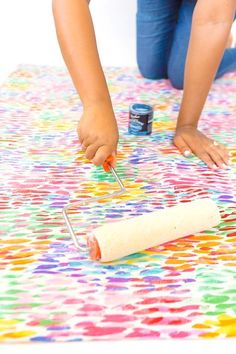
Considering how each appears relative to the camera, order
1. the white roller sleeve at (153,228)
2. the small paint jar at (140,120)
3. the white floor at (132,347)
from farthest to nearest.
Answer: the small paint jar at (140,120)
the white roller sleeve at (153,228)
the white floor at (132,347)

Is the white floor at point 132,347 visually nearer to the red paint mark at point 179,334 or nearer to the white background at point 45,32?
the red paint mark at point 179,334

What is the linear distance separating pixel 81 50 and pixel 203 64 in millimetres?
330

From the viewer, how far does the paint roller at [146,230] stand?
73 cm

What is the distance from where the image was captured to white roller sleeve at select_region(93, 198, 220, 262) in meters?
0.73

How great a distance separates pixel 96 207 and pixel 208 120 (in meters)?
0.56

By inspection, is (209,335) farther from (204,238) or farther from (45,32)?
(45,32)

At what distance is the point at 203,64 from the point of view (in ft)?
3.80

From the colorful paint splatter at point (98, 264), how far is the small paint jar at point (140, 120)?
2 cm

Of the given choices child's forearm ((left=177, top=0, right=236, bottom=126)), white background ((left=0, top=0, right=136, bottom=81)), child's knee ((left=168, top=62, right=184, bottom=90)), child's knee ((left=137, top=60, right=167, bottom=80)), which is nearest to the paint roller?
child's forearm ((left=177, top=0, right=236, bottom=126))

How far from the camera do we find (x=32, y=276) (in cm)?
74

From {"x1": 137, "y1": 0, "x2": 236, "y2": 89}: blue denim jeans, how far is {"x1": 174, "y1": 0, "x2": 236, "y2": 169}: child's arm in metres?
0.42

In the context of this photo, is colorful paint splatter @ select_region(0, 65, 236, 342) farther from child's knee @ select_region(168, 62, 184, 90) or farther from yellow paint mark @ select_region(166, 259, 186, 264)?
child's knee @ select_region(168, 62, 184, 90)

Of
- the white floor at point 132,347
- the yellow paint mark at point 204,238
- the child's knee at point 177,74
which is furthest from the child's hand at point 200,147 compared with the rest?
the white floor at point 132,347

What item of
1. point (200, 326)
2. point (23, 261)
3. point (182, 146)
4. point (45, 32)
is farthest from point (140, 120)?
point (45, 32)
